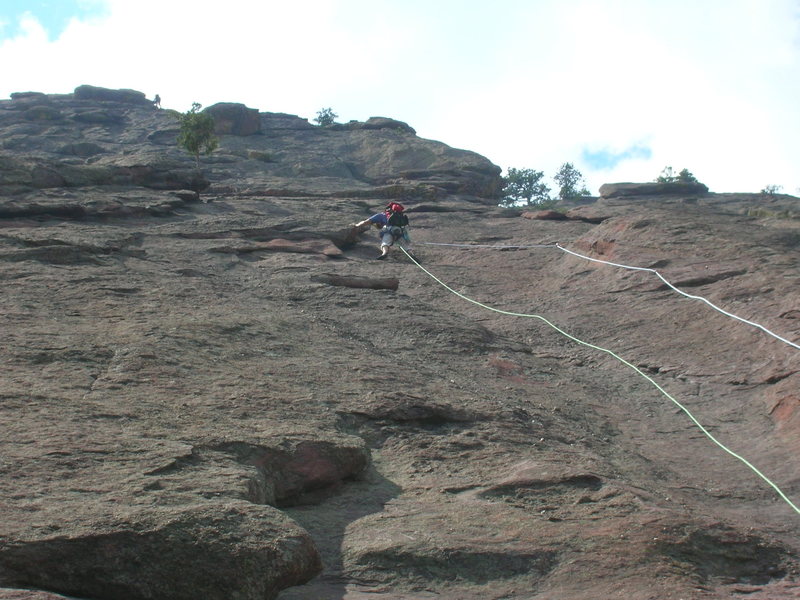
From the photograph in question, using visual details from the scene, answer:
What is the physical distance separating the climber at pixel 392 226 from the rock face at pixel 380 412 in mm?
414

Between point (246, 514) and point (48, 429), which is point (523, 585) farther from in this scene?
point (48, 429)

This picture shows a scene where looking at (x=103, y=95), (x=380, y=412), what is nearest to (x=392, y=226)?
(x=380, y=412)

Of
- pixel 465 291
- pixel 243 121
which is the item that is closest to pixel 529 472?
pixel 465 291

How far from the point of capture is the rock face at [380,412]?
4.63 m

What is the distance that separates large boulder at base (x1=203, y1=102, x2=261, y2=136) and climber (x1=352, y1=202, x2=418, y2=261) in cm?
2089

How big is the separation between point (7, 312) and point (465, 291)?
314 inches

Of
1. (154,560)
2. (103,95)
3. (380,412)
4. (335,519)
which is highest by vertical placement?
(103,95)

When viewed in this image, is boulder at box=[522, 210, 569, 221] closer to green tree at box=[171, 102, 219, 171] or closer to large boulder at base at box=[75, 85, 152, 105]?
green tree at box=[171, 102, 219, 171]

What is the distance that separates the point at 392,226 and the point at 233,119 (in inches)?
865

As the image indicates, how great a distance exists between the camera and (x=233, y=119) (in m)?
37.7

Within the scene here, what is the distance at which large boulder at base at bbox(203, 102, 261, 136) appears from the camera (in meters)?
37.4

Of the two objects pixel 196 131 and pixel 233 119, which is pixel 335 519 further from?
pixel 233 119

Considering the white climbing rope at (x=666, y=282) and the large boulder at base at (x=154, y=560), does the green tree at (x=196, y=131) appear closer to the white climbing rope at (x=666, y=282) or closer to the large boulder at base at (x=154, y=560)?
the white climbing rope at (x=666, y=282)

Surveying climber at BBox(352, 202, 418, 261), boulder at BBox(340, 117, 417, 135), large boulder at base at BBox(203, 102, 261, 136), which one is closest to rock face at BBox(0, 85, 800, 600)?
climber at BBox(352, 202, 418, 261)
